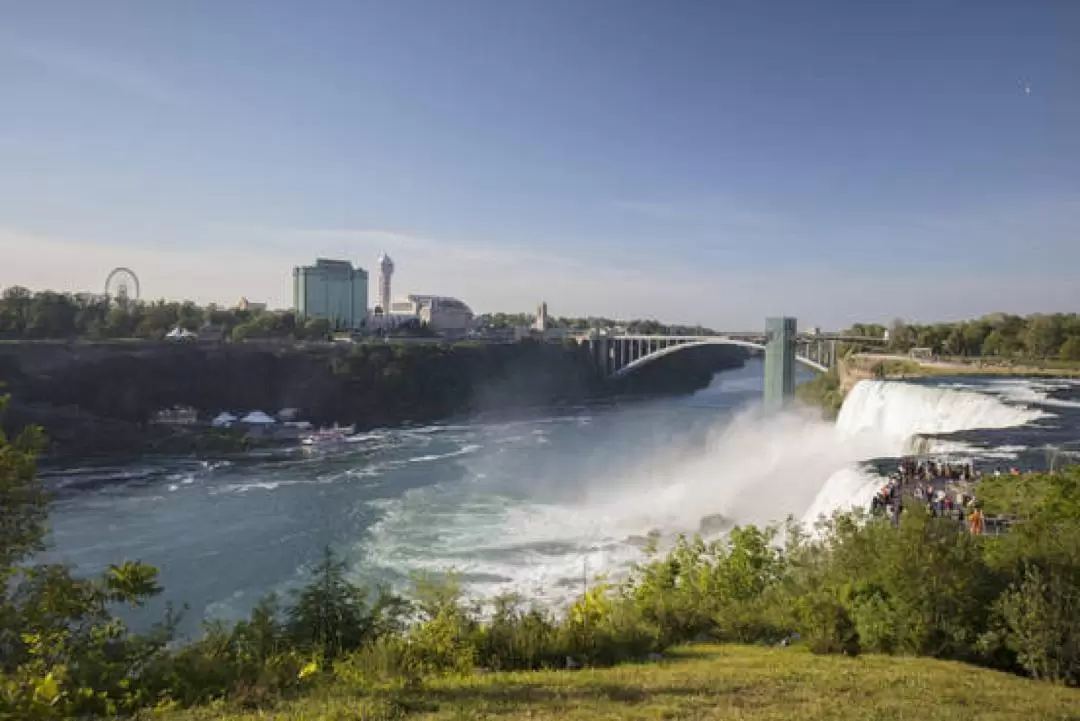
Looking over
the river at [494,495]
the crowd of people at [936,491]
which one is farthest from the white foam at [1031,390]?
the crowd of people at [936,491]

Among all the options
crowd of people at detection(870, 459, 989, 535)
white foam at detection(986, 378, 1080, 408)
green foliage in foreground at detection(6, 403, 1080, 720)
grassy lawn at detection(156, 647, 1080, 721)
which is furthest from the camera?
white foam at detection(986, 378, 1080, 408)

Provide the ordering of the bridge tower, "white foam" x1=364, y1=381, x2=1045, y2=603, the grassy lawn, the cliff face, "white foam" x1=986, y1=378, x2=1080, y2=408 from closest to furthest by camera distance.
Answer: the grassy lawn → "white foam" x1=364, y1=381, x2=1045, y2=603 → "white foam" x1=986, y1=378, x2=1080, y2=408 → the cliff face → the bridge tower

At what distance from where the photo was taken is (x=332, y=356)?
45906 millimetres

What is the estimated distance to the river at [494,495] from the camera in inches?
590

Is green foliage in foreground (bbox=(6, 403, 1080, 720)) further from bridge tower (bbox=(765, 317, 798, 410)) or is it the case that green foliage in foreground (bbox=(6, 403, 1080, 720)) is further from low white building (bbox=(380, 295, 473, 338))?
low white building (bbox=(380, 295, 473, 338))

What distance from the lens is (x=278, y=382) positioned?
42.4 metres

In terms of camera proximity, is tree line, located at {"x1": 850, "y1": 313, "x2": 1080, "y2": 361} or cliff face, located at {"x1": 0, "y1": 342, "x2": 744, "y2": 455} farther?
tree line, located at {"x1": 850, "y1": 313, "x2": 1080, "y2": 361}

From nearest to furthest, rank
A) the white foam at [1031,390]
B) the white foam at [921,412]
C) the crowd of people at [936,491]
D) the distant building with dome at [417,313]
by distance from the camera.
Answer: the crowd of people at [936,491], the white foam at [921,412], the white foam at [1031,390], the distant building with dome at [417,313]

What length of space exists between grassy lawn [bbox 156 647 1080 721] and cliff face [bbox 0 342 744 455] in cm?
2673

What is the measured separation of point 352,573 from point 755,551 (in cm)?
890

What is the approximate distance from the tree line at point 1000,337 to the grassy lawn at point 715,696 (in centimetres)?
3758

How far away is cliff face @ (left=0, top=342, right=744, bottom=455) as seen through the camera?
110 feet

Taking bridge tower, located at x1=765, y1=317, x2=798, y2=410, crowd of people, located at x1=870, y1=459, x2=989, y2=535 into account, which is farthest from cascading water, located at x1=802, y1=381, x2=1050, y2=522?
bridge tower, located at x1=765, y1=317, x2=798, y2=410

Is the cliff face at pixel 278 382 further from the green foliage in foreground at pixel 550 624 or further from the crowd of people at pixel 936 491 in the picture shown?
the crowd of people at pixel 936 491
